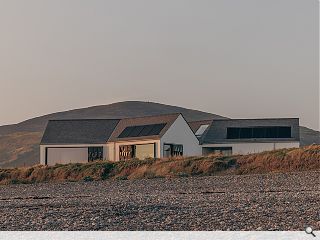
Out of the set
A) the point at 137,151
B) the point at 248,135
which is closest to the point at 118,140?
the point at 137,151

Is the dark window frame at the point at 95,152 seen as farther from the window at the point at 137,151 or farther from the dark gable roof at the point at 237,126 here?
the dark gable roof at the point at 237,126

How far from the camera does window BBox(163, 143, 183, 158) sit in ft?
159

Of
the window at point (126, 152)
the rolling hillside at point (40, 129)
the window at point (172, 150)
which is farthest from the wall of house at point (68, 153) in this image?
the rolling hillside at point (40, 129)

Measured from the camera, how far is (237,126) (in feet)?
184

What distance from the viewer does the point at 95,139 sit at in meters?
53.2

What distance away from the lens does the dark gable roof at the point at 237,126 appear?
177ft

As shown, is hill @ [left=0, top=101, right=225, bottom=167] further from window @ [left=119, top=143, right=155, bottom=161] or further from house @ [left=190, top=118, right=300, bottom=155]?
window @ [left=119, top=143, right=155, bottom=161]

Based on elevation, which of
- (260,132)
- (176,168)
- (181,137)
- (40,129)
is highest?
(40,129)

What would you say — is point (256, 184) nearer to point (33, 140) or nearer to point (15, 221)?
point (15, 221)

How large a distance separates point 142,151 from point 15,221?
3450cm

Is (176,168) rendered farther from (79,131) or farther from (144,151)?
(79,131)

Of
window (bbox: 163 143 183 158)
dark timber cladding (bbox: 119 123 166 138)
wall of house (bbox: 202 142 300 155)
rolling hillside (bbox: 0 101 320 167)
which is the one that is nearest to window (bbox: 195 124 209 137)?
wall of house (bbox: 202 142 300 155)

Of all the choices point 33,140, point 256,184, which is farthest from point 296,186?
point 33,140

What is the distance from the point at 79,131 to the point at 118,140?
4.69 metres
